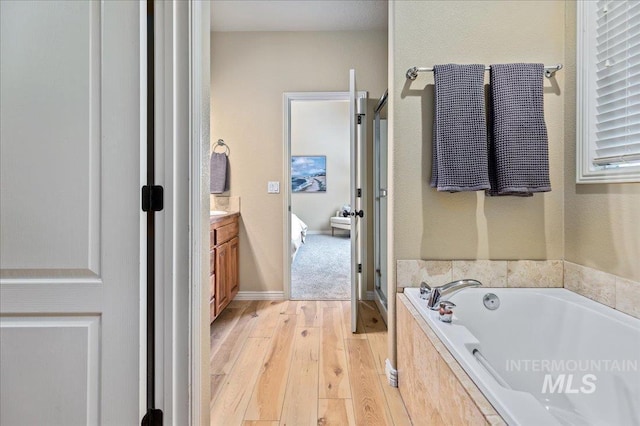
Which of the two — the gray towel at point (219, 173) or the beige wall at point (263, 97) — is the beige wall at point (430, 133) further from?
the gray towel at point (219, 173)

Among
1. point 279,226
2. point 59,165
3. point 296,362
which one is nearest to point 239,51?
point 279,226

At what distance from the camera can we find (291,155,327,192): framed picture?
7.31 metres

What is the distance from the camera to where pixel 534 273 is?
1.75 m

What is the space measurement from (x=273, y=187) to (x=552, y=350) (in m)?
2.50

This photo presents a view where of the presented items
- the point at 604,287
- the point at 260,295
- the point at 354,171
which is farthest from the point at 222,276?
the point at 604,287

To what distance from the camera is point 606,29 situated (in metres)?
1.47

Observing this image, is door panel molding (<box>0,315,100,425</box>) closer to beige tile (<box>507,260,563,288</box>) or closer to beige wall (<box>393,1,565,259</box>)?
beige wall (<box>393,1,565,259</box>)

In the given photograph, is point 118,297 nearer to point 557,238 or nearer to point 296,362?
point 296,362

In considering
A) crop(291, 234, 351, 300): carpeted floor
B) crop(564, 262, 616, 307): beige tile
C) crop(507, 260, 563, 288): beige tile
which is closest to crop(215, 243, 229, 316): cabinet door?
crop(291, 234, 351, 300): carpeted floor

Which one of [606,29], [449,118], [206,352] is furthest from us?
[449,118]

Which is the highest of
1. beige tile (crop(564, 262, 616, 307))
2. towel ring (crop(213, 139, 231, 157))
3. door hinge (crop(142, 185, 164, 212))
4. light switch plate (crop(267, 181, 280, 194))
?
towel ring (crop(213, 139, 231, 157))

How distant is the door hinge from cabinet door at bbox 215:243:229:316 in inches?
61.9

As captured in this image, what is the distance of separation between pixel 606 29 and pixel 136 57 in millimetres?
1958

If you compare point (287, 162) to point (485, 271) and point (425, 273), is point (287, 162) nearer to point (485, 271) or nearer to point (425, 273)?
point (425, 273)
